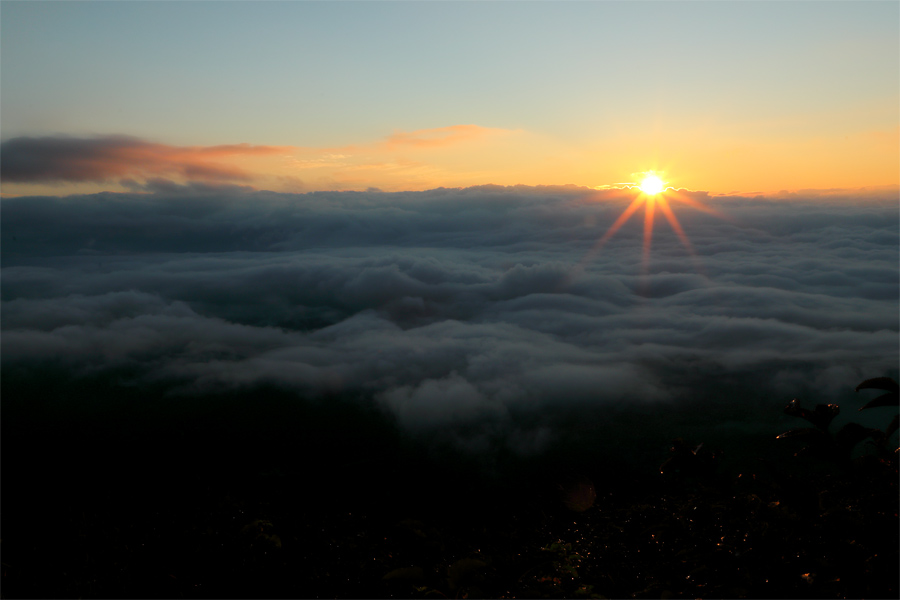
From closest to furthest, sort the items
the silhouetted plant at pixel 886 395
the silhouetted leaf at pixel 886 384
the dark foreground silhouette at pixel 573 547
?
the silhouetted plant at pixel 886 395
the silhouetted leaf at pixel 886 384
the dark foreground silhouette at pixel 573 547

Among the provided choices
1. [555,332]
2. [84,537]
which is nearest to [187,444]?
[84,537]

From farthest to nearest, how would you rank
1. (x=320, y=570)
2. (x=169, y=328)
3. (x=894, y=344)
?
(x=169, y=328) < (x=894, y=344) < (x=320, y=570)

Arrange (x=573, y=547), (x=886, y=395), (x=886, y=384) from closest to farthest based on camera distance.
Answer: (x=886, y=395) → (x=886, y=384) → (x=573, y=547)

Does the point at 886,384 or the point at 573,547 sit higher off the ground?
the point at 886,384

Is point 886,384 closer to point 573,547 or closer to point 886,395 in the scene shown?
point 886,395

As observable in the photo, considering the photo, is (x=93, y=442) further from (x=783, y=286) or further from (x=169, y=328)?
(x=783, y=286)

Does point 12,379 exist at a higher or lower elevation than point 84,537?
lower

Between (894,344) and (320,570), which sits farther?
(894,344)

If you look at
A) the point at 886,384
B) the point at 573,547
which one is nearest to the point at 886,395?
the point at 886,384

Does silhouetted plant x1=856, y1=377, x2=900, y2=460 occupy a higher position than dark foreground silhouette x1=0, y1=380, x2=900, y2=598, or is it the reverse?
silhouetted plant x1=856, y1=377, x2=900, y2=460

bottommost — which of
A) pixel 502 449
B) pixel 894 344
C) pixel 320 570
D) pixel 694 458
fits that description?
pixel 502 449

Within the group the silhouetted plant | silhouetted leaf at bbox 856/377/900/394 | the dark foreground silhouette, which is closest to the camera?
the silhouetted plant
